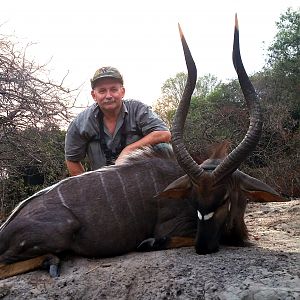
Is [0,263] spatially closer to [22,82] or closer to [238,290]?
[238,290]

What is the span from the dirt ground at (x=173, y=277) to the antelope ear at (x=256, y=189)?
0.34 meters

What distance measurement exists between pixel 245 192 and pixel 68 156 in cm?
186

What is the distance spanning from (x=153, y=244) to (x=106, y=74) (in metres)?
1.67

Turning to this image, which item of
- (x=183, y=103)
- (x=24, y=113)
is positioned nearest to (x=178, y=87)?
(x=24, y=113)

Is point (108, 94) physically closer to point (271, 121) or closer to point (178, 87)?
point (271, 121)

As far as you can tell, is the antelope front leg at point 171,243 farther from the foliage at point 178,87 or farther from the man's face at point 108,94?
the foliage at point 178,87

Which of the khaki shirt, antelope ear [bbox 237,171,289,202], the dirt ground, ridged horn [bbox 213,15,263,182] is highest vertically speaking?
the khaki shirt

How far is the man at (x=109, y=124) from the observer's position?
14.4 ft

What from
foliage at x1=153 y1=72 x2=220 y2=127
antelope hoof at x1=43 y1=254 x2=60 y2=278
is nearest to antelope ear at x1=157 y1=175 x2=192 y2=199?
antelope hoof at x1=43 y1=254 x2=60 y2=278

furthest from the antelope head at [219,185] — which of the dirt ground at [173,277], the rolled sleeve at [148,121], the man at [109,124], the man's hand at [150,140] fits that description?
the man at [109,124]

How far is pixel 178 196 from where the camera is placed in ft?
11.1

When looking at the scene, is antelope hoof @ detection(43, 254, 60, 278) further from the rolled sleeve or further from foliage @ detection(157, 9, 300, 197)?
foliage @ detection(157, 9, 300, 197)

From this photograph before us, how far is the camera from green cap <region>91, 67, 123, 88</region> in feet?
14.4

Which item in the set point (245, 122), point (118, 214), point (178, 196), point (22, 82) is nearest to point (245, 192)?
point (178, 196)
